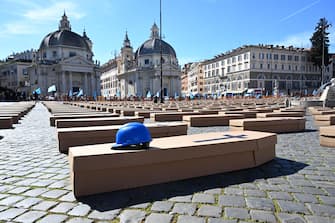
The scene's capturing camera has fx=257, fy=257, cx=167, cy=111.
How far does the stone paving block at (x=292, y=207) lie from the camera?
303 cm

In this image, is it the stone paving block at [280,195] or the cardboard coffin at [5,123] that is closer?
the stone paving block at [280,195]

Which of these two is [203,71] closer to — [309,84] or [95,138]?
[309,84]

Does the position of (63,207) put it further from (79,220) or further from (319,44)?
(319,44)

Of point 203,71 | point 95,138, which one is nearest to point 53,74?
point 203,71

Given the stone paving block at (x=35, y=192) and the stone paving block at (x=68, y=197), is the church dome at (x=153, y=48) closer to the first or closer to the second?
the stone paving block at (x=35, y=192)

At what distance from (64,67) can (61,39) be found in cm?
1221

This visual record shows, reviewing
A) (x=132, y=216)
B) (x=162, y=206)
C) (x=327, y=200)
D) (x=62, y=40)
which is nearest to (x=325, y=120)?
(x=327, y=200)

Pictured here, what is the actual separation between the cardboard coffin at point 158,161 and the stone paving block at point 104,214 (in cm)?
59

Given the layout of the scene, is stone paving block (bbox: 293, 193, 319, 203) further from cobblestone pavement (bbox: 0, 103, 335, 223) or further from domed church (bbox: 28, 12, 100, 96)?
domed church (bbox: 28, 12, 100, 96)

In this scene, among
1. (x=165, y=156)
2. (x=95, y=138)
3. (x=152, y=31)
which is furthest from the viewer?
(x=152, y=31)

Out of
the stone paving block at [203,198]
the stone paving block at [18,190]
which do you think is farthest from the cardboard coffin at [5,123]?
the stone paving block at [203,198]

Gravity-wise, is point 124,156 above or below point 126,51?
below

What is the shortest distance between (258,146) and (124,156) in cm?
266

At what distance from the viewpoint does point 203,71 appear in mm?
117000
